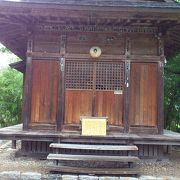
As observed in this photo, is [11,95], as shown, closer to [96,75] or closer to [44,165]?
[96,75]

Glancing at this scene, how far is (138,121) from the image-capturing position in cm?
870

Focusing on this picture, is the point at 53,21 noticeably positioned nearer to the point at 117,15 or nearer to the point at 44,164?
the point at 117,15

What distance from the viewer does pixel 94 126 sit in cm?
814

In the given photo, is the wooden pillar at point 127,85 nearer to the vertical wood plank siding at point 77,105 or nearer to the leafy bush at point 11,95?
the vertical wood plank siding at point 77,105

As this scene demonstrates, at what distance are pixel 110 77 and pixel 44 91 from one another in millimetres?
1927

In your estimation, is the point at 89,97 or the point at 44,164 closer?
the point at 44,164

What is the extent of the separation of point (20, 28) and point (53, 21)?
1163mm

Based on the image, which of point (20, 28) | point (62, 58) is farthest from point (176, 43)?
point (20, 28)

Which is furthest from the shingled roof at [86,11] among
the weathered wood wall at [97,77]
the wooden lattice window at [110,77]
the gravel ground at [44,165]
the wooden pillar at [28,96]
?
the gravel ground at [44,165]

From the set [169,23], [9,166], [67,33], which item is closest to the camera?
[9,166]

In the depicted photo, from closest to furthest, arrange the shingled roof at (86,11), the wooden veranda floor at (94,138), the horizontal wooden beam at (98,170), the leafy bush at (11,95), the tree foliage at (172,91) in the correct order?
the horizontal wooden beam at (98,170)
the shingled roof at (86,11)
the wooden veranda floor at (94,138)
the tree foliage at (172,91)
the leafy bush at (11,95)

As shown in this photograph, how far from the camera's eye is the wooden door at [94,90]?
28.5 ft

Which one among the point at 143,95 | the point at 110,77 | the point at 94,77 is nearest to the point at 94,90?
the point at 94,77

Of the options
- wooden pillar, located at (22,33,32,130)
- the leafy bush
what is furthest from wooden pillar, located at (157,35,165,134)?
the leafy bush
